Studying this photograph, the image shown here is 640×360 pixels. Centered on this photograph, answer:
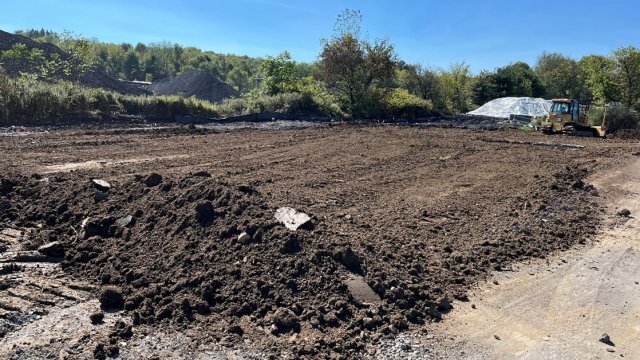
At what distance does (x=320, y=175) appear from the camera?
36.8 feet

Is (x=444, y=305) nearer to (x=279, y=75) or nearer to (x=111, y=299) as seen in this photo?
(x=111, y=299)

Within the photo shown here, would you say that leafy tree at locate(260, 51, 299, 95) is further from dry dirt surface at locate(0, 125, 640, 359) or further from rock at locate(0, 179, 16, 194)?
rock at locate(0, 179, 16, 194)

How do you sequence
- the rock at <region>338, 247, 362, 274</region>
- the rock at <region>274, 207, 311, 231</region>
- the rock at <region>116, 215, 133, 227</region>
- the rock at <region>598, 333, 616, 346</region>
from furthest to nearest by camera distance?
the rock at <region>116, 215, 133, 227</region>
the rock at <region>274, 207, 311, 231</region>
the rock at <region>338, 247, 362, 274</region>
the rock at <region>598, 333, 616, 346</region>

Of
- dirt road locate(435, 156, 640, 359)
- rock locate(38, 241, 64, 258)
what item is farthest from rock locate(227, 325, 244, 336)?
rock locate(38, 241, 64, 258)

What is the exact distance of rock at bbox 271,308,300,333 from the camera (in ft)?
15.6

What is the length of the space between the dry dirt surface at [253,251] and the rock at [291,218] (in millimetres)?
158

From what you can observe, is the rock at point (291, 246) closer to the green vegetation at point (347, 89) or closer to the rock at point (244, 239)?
the rock at point (244, 239)

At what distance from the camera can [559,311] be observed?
5465mm

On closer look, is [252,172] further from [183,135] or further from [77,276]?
[183,135]

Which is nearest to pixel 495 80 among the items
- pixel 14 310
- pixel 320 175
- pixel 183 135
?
pixel 183 135

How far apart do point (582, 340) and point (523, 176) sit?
7.48m

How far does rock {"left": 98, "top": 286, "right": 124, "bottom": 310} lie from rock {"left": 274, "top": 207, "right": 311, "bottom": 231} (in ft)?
6.35

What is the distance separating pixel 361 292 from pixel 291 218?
60.0 inches

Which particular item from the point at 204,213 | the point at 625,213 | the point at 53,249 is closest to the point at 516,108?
the point at 625,213
